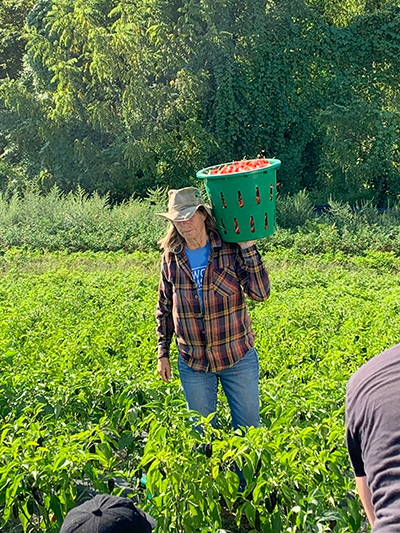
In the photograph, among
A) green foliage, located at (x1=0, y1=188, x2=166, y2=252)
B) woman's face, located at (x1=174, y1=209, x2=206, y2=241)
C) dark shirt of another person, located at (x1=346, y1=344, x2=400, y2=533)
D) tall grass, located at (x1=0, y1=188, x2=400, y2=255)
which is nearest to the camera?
dark shirt of another person, located at (x1=346, y1=344, x2=400, y2=533)

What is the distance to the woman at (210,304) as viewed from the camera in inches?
123

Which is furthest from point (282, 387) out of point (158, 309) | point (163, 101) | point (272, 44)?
point (272, 44)

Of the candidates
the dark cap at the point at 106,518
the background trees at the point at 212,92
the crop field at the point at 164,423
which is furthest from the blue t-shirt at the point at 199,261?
the background trees at the point at 212,92

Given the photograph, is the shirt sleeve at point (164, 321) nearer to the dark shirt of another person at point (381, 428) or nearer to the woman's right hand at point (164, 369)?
the woman's right hand at point (164, 369)

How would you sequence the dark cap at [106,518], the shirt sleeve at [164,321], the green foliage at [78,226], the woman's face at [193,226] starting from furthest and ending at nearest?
the green foliage at [78,226]
the shirt sleeve at [164,321]
the woman's face at [193,226]
the dark cap at [106,518]

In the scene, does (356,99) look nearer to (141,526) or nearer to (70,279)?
(70,279)

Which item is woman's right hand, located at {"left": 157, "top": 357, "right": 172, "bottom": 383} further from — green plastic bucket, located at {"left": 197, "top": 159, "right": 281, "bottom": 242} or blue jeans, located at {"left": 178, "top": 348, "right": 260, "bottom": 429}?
green plastic bucket, located at {"left": 197, "top": 159, "right": 281, "bottom": 242}

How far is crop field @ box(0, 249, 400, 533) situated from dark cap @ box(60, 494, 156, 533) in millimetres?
426

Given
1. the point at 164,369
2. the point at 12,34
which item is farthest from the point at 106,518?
the point at 12,34

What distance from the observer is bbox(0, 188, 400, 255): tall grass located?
39.8 ft

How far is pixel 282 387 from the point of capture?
3689 mm

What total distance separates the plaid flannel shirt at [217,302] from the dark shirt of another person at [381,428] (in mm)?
1623

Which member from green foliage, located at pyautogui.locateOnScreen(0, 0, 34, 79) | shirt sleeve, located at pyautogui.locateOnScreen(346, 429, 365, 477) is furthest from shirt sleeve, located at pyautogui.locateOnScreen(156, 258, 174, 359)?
green foliage, located at pyautogui.locateOnScreen(0, 0, 34, 79)

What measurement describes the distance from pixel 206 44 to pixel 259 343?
585 inches
